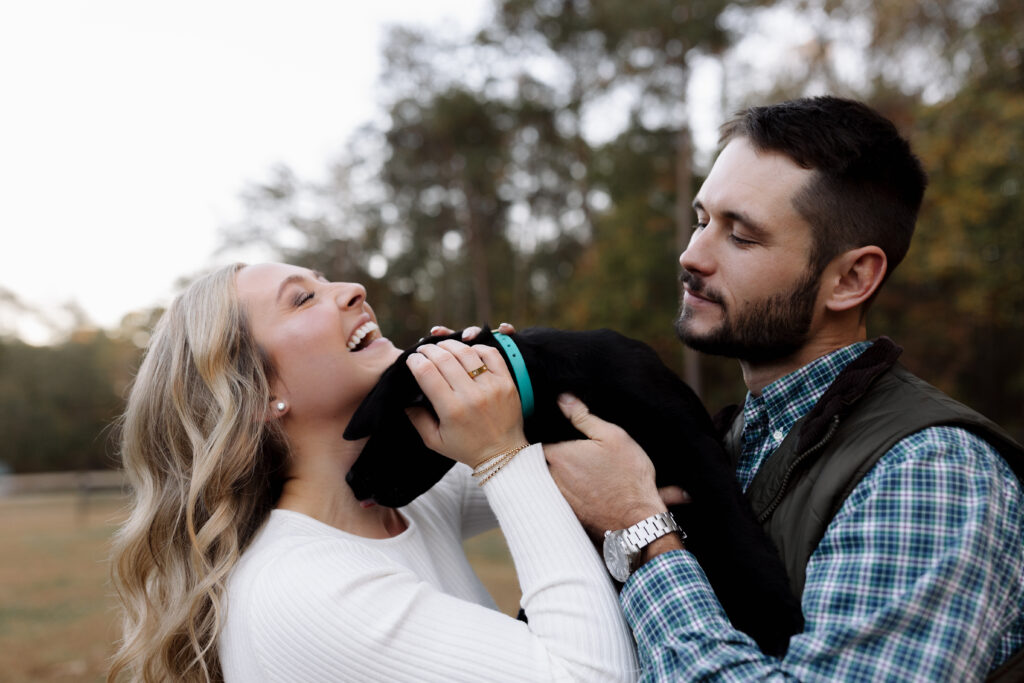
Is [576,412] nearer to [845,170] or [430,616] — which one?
[430,616]

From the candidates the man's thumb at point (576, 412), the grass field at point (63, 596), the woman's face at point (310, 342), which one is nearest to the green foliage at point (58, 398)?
the grass field at point (63, 596)

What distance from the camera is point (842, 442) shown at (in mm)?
1585

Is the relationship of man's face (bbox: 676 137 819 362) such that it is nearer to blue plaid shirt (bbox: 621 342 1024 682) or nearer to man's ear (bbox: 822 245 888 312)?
man's ear (bbox: 822 245 888 312)

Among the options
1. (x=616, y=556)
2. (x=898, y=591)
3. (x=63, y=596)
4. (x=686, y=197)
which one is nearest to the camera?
(x=898, y=591)

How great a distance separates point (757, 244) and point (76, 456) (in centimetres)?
4189

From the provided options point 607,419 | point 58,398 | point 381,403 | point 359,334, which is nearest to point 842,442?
point 607,419

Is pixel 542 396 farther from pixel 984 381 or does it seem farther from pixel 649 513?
pixel 984 381

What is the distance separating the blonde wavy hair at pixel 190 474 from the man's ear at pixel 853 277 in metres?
1.49

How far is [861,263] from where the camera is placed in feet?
6.04

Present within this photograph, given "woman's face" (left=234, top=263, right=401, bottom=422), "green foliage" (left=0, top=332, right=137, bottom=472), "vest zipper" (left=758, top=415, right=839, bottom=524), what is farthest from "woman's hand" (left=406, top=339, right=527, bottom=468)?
"green foliage" (left=0, top=332, right=137, bottom=472)

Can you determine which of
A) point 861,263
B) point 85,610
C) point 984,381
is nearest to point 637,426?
point 861,263

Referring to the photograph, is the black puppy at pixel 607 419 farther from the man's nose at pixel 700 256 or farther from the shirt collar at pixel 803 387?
the man's nose at pixel 700 256

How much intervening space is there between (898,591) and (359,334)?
1.46 meters

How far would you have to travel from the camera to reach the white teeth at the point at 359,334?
2.11m
